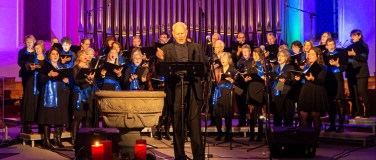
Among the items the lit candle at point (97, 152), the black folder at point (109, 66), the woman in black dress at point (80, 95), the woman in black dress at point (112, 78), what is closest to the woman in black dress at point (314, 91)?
the black folder at point (109, 66)

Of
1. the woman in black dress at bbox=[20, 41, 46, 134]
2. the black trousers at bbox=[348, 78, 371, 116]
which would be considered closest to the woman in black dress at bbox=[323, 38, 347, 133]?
the black trousers at bbox=[348, 78, 371, 116]

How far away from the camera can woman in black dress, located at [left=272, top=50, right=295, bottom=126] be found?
26.7 feet

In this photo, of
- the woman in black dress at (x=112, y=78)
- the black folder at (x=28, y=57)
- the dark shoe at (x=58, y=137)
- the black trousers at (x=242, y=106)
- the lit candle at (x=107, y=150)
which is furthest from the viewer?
the black trousers at (x=242, y=106)

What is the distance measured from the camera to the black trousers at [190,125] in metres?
6.05

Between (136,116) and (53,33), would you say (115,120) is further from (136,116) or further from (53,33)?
(53,33)

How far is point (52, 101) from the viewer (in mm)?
7789

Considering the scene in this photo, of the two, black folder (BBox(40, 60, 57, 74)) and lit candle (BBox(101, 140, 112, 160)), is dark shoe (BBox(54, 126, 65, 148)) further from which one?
lit candle (BBox(101, 140, 112, 160))

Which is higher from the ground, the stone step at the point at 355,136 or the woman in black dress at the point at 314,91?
the woman in black dress at the point at 314,91

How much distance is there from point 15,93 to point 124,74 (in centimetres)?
391

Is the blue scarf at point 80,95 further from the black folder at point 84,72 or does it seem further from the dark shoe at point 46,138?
the dark shoe at point 46,138

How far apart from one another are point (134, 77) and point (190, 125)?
2.62 metres

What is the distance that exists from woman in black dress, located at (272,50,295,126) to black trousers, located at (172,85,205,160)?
2.33 m

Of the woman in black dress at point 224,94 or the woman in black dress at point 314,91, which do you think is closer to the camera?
the woman in black dress at point 314,91

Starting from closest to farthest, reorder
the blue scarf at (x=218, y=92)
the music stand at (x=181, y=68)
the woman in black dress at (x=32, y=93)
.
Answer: the music stand at (x=181, y=68) < the woman in black dress at (x=32, y=93) < the blue scarf at (x=218, y=92)
